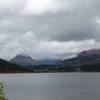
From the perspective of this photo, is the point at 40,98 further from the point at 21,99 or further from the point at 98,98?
the point at 98,98

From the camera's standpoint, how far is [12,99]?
59.6 m

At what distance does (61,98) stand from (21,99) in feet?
37.2

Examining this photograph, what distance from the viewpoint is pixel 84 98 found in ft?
204

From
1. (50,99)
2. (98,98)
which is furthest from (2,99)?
(98,98)

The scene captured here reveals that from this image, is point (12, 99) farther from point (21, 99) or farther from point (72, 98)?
point (72, 98)

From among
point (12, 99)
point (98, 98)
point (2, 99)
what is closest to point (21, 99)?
point (12, 99)

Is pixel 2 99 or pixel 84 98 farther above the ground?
pixel 2 99

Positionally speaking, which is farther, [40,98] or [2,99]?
[40,98]

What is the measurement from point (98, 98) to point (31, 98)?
1878 centimetres

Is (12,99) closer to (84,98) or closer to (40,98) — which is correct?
(40,98)

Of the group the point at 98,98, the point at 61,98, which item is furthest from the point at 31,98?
the point at 98,98

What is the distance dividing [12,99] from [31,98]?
5555 millimetres

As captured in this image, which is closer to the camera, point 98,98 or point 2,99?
point 2,99

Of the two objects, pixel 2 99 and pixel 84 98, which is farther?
pixel 84 98
